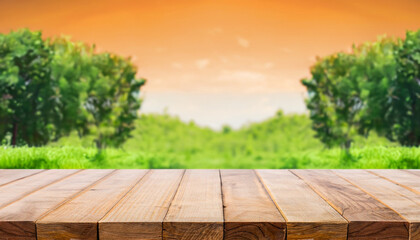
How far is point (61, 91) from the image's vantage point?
25.4 ft

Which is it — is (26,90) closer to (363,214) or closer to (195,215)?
(195,215)

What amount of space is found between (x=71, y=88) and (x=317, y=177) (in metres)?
6.48

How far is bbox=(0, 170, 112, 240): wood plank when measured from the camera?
1381 millimetres

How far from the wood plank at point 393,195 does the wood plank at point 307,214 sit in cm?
26

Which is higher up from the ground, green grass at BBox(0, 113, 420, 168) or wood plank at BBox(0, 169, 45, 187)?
wood plank at BBox(0, 169, 45, 187)

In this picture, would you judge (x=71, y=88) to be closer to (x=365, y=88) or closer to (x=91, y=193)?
(x=365, y=88)

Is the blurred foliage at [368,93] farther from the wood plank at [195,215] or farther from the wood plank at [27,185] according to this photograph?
the wood plank at [195,215]

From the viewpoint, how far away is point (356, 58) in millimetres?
8406

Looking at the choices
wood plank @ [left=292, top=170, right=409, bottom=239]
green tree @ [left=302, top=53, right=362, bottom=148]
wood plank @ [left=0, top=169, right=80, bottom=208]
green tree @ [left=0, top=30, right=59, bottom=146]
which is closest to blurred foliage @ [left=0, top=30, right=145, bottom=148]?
green tree @ [left=0, top=30, right=59, bottom=146]

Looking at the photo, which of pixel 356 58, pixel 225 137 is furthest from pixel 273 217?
pixel 225 137

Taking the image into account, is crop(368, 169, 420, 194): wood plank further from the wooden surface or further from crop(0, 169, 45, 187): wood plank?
crop(0, 169, 45, 187): wood plank

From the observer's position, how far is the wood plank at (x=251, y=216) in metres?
1.35

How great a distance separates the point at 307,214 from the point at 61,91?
7.16 metres

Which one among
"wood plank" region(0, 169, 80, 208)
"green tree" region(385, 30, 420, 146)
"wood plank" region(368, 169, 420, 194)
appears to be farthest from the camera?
"green tree" region(385, 30, 420, 146)
